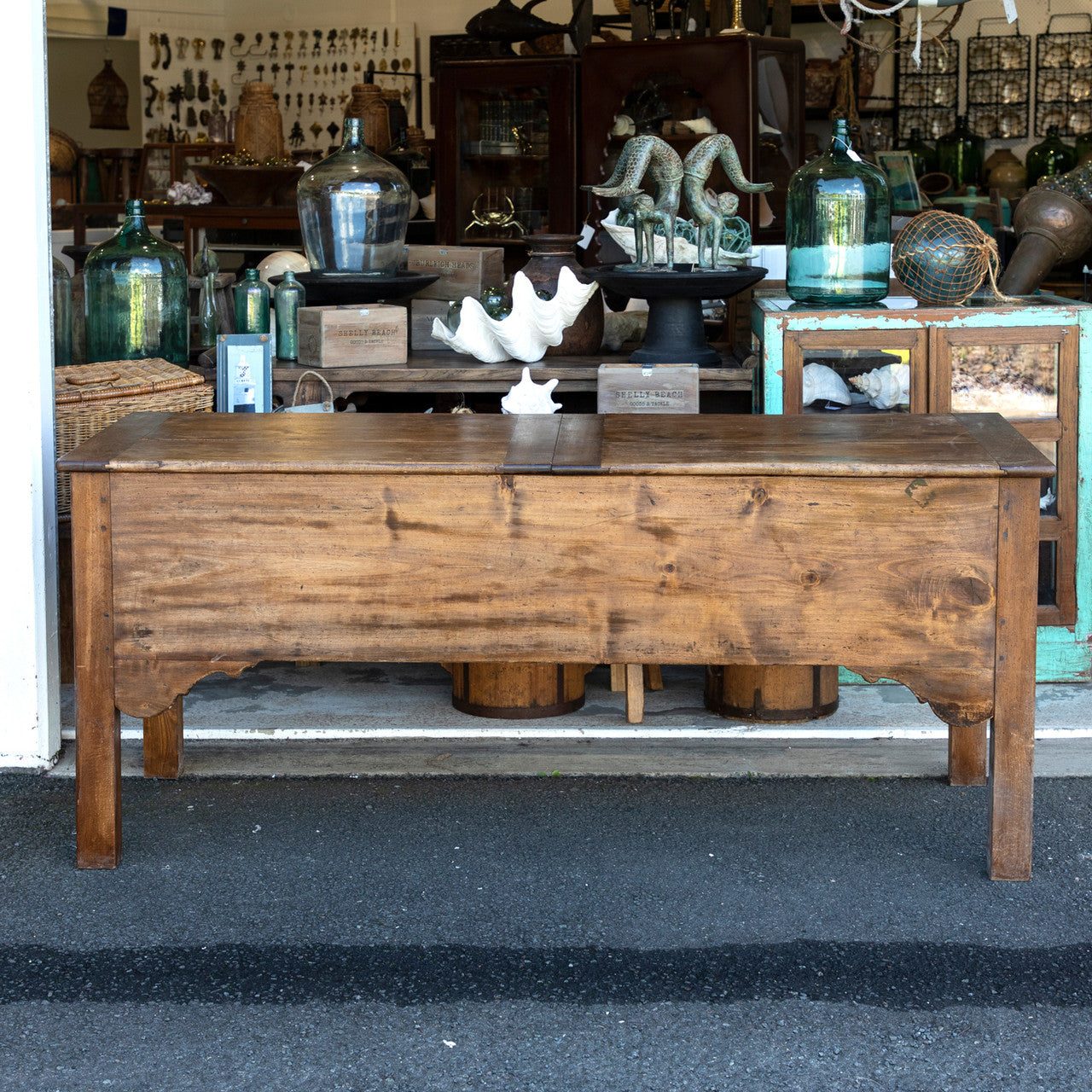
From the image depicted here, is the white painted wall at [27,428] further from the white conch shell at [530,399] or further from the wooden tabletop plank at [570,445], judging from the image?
the white conch shell at [530,399]

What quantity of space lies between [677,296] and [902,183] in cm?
412

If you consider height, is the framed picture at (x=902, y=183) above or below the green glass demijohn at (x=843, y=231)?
above

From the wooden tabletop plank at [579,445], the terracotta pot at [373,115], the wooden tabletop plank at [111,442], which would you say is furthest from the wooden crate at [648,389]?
the terracotta pot at [373,115]

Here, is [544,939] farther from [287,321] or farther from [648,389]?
[287,321]

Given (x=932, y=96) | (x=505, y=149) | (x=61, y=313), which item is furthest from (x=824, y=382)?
(x=932, y=96)

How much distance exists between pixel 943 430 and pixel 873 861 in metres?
0.83

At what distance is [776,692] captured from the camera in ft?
11.3

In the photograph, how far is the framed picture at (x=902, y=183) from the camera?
730cm

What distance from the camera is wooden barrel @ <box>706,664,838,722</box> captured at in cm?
345

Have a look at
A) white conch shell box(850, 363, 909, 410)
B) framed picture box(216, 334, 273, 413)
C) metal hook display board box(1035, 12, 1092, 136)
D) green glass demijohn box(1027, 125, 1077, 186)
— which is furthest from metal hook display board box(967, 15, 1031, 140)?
framed picture box(216, 334, 273, 413)

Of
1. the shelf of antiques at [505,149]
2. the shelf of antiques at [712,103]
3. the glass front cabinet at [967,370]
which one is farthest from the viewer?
the shelf of antiques at [505,149]

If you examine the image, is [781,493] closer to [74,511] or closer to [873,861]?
[873,861]

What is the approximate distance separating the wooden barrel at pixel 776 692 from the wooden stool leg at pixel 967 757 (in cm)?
41

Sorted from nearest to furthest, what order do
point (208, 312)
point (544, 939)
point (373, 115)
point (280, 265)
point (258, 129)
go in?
point (544, 939) < point (208, 312) < point (280, 265) < point (258, 129) < point (373, 115)
